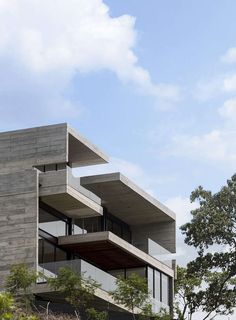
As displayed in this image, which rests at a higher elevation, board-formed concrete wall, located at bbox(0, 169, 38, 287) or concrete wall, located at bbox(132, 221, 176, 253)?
concrete wall, located at bbox(132, 221, 176, 253)

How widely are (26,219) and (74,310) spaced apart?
4.82m

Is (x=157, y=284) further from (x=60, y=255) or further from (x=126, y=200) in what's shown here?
(x=60, y=255)

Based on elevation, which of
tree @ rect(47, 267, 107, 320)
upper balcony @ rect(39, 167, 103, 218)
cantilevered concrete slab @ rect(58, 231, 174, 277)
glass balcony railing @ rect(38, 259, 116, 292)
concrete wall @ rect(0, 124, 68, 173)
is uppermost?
concrete wall @ rect(0, 124, 68, 173)

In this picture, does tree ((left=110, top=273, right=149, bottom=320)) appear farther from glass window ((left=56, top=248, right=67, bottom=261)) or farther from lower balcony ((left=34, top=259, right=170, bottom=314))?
glass window ((left=56, top=248, right=67, bottom=261))

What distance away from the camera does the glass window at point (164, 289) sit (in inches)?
1807

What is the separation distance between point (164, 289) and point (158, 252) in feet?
6.88

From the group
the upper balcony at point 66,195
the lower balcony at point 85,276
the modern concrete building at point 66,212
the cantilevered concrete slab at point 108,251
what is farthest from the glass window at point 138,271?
the upper balcony at point 66,195

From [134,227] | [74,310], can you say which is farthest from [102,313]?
[134,227]

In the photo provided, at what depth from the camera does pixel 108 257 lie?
143 feet

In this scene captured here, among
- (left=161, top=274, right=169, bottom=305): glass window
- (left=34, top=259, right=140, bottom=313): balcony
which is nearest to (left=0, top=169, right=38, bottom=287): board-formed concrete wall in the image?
(left=34, top=259, right=140, bottom=313): balcony

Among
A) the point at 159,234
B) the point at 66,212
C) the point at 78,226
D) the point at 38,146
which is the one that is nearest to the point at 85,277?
the point at 66,212

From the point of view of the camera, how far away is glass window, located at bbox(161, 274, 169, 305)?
45.9 m

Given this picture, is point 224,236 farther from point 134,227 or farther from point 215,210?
point 134,227

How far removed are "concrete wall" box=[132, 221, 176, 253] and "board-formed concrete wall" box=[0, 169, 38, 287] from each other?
11451 mm
